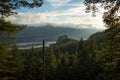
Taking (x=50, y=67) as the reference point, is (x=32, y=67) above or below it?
above

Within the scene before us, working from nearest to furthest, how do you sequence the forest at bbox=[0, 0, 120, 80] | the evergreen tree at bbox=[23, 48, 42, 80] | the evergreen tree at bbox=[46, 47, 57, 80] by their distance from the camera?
the forest at bbox=[0, 0, 120, 80], the evergreen tree at bbox=[23, 48, 42, 80], the evergreen tree at bbox=[46, 47, 57, 80]

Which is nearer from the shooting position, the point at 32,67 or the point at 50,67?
the point at 50,67

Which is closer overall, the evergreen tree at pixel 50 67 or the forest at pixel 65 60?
the forest at pixel 65 60

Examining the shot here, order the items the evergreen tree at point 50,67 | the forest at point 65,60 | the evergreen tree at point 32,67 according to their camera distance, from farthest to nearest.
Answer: the evergreen tree at point 50,67
the evergreen tree at point 32,67
the forest at point 65,60

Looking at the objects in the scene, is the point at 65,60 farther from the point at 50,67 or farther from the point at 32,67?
the point at 32,67

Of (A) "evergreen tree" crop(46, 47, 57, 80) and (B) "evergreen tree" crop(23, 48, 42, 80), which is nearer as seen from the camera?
(B) "evergreen tree" crop(23, 48, 42, 80)

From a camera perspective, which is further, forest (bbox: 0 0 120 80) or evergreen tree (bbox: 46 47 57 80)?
evergreen tree (bbox: 46 47 57 80)

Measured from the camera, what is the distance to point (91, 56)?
7425cm

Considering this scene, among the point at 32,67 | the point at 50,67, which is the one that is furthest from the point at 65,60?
the point at 32,67

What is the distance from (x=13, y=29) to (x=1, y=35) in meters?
1.46

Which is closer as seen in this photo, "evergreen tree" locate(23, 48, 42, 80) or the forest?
the forest

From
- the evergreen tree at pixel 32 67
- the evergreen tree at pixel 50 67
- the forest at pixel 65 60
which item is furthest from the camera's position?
the evergreen tree at pixel 50 67

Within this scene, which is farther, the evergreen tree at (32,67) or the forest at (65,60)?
the evergreen tree at (32,67)

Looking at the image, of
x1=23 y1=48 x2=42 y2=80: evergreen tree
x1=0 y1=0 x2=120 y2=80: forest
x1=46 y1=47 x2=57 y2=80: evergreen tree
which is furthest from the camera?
x1=46 y1=47 x2=57 y2=80: evergreen tree
